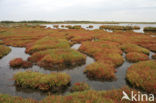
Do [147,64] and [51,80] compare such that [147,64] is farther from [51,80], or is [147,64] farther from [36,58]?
[36,58]

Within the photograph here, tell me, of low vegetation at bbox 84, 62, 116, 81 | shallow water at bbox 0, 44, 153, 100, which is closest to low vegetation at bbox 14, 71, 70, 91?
shallow water at bbox 0, 44, 153, 100

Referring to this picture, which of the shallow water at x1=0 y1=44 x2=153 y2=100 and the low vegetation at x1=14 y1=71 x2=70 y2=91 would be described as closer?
the shallow water at x1=0 y1=44 x2=153 y2=100

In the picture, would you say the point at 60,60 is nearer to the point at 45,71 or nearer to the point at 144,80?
the point at 45,71

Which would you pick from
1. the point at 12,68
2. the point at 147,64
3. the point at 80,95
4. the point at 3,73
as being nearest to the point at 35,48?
the point at 12,68

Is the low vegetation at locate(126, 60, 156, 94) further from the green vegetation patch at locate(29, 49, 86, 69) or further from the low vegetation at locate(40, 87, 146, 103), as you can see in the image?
the green vegetation patch at locate(29, 49, 86, 69)

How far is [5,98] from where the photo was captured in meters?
7.89

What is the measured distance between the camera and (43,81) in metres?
10.9

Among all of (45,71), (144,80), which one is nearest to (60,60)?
(45,71)

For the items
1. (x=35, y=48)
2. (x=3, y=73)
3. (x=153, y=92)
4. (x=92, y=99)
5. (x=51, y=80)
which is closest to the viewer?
(x=92, y=99)

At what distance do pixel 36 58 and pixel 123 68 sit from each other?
547 inches

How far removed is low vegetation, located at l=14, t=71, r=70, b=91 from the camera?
10562 mm

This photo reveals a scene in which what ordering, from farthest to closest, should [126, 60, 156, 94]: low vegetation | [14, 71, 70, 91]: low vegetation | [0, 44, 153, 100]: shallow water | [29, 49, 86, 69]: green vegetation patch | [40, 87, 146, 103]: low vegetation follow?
1. [29, 49, 86, 69]: green vegetation patch
2. [14, 71, 70, 91]: low vegetation
3. [0, 44, 153, 100]: shallow water
4. [126, 60, 156, 94]: low vegetation
5. [40, 87, 146, 103]: low vegetation

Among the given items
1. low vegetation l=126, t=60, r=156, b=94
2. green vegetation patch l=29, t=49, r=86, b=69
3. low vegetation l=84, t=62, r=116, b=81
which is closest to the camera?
low vegetation l=126, t=60, r=156, b=94

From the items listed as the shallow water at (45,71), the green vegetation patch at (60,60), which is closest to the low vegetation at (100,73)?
the shallow water at (45,71)
